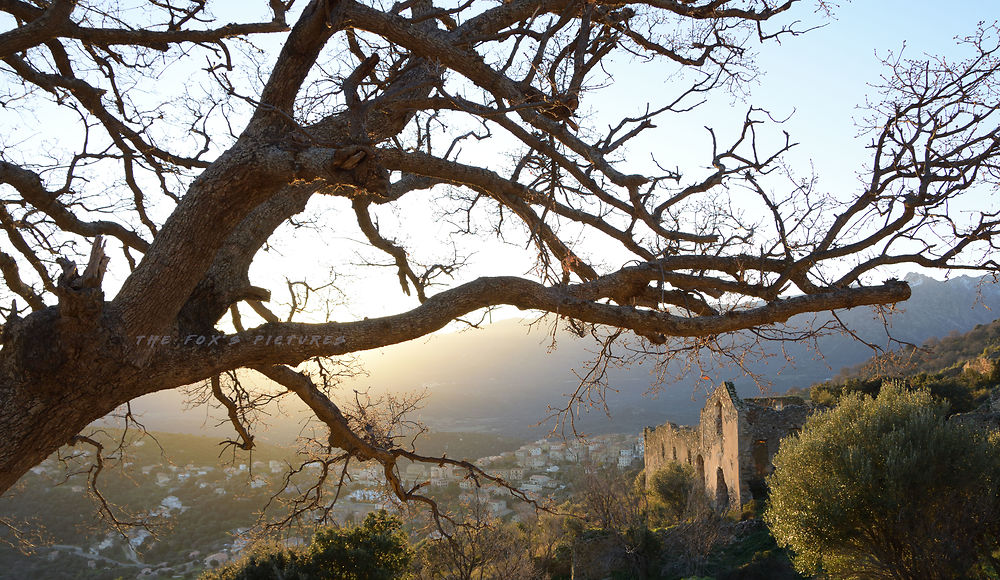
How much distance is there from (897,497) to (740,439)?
37.4 feet

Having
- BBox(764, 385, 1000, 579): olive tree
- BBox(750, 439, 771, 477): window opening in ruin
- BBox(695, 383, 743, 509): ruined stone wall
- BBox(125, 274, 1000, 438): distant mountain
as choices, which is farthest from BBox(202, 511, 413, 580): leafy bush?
BBox(125, 274, 1000, 438): distant mountain

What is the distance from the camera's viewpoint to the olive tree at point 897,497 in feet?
26.2

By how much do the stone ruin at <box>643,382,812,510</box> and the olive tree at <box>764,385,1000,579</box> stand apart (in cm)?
944

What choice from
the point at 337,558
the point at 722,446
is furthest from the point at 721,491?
the point at 337,558

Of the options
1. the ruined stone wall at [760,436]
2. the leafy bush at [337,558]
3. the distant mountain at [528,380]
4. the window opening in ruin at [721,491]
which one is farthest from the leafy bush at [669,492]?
the distant mountain at [528,380]

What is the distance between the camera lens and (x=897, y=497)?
8195 mm

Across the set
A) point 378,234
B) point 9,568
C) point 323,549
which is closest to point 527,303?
point 378,234

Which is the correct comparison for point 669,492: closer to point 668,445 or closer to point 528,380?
point 668,445

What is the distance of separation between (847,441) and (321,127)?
28.0 feet

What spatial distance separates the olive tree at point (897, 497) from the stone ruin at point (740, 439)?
944cm

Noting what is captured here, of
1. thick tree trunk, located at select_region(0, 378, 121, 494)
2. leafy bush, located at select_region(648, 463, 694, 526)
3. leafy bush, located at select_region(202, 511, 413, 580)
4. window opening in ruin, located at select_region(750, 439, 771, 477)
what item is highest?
thick tree trunk, located at select_region(0, 378, 121, 494)

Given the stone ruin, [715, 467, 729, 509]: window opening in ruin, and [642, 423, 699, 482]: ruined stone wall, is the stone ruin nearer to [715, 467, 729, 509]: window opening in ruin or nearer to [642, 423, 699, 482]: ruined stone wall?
[715, 467, 729, 509]: window opening in ruin

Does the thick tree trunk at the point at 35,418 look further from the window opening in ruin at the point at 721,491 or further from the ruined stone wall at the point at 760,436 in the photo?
the window opening in ruin at the point at 721,491

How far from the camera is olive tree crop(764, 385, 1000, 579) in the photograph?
7.99 meters
